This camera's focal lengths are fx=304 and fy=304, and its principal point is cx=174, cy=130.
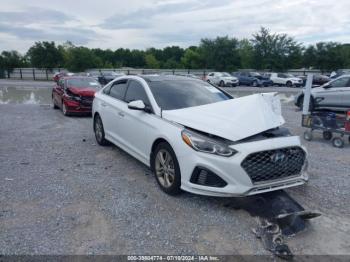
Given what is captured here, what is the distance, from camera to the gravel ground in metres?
3.07

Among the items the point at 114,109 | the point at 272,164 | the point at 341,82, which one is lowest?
the point at 272,164

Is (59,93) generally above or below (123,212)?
above

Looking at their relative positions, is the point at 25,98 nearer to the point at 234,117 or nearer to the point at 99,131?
the point at 99,131

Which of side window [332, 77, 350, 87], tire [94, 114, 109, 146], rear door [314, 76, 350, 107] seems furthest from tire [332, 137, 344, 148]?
tire [94, 114, 109, 146]

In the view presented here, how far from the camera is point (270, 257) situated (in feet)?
9.53

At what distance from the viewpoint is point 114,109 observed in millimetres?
5746

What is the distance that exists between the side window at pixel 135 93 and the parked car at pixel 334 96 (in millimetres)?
7937

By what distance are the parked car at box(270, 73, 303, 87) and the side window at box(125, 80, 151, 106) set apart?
1155 inches

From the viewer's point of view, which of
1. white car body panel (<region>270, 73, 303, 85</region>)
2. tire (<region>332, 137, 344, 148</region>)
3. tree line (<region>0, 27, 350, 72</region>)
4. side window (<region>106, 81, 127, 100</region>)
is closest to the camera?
side window (<region>106, 81, 127, 100</region>)

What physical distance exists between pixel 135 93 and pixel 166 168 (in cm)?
173

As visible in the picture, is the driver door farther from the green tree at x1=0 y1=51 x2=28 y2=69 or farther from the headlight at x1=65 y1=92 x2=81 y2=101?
the green tree at x1=0 y1=51 x2=28 y2=69

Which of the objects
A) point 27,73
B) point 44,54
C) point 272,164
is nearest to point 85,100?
point 272,164

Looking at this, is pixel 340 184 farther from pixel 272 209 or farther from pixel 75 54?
pixel 75 54

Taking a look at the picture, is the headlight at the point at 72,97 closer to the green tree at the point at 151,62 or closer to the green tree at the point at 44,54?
the green tree at the point at 44,54
